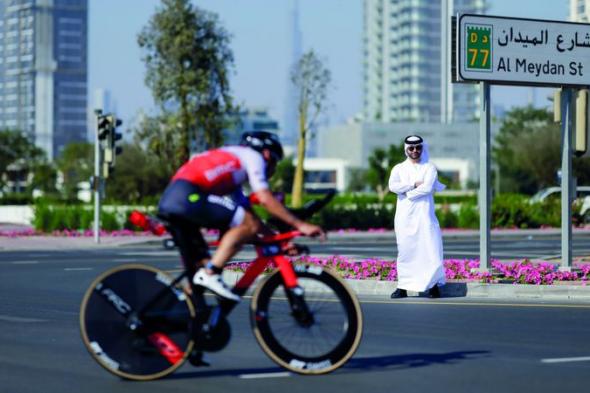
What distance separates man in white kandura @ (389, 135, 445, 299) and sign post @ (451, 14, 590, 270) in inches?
100

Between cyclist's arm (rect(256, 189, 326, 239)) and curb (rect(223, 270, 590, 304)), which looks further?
curb (rect(223, 270, 590, 304))

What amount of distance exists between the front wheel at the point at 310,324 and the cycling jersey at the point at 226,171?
2.09 ft

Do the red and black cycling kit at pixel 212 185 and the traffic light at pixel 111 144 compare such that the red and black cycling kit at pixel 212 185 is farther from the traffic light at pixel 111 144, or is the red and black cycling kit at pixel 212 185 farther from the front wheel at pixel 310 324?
the traffic light at pixel 111 144

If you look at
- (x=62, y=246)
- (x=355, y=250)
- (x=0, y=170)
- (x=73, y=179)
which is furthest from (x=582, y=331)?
(x=0, y=170)

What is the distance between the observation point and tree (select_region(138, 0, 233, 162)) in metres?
49.4

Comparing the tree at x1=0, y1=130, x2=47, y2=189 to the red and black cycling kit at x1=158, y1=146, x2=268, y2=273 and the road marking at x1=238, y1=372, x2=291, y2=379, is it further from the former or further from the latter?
the red and black cycling kit at x1=158, y1=146, x2=268, y2=273

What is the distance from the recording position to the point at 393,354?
30.6 feet

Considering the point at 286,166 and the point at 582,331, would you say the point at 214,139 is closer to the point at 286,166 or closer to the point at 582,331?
the point at 582,331

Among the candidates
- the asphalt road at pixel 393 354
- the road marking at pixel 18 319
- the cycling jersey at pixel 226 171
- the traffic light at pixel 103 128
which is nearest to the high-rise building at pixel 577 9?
the traffic light at pixel 103 128

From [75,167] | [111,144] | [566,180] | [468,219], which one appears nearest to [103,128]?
[111,144]

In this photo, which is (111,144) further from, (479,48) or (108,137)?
(479,48)

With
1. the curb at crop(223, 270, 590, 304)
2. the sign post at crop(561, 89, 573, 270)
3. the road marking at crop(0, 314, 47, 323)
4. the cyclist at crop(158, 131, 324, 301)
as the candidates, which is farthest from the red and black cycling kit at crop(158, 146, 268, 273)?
the sign post at crop(561, 89, 573, 270)

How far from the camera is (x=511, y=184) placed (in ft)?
367

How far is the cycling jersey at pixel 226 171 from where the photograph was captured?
25.2ft
